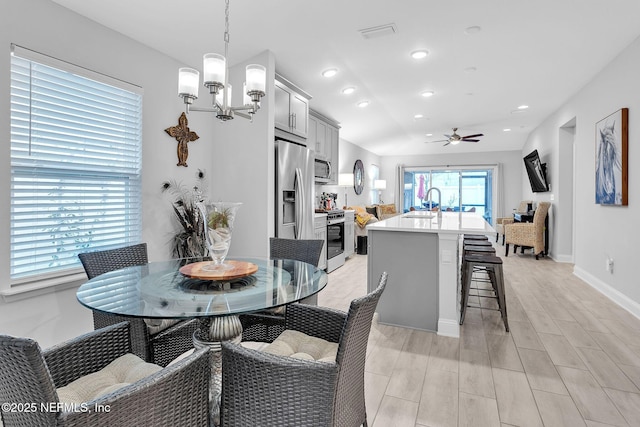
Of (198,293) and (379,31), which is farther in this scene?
(379,31)

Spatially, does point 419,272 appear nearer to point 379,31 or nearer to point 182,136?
point 379,31

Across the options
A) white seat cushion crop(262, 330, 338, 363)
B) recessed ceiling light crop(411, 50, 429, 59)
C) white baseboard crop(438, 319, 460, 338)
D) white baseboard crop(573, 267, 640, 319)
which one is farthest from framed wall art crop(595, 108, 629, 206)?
white seat cushion crop(262, 330, 338, 363)

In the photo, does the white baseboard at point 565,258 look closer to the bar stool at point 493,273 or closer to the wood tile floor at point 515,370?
the wood tile floor at point 515,370

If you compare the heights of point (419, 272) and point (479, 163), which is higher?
point (479, 163)

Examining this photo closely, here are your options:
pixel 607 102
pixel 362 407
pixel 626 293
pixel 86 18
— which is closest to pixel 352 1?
pixel 86 18

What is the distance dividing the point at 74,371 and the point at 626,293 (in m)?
4.60

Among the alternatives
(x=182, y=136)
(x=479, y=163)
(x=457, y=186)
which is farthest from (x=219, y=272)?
(x=457, y=186)

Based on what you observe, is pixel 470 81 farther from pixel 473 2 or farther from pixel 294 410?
pixel 294 410

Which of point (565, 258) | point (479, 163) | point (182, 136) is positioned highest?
point (479, 163)

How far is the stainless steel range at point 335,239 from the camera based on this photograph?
526 centimetres

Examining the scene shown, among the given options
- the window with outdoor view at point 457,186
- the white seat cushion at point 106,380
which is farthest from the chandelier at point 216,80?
the window with outdoor view at point 457,186

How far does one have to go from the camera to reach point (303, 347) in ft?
5.04

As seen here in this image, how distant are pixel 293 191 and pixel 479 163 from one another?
7.83 meters

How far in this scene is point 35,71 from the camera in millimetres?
2229
